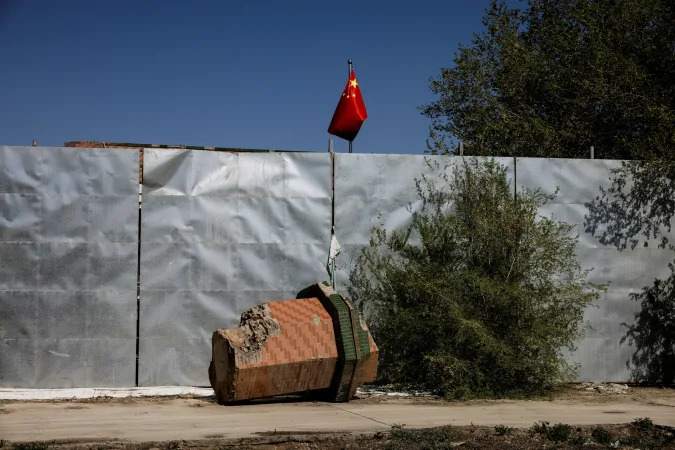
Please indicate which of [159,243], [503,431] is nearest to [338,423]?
[503,431]

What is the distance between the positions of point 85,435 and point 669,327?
7.80m

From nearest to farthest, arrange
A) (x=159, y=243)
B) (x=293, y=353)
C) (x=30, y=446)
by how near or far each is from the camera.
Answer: (x=30, y=446) < (x=293, y=353) < (x=159, y=243)

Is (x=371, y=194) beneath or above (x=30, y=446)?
above

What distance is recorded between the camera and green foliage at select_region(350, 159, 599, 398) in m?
9.66

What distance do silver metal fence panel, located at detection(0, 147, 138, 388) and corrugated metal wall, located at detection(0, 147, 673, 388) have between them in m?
0.01

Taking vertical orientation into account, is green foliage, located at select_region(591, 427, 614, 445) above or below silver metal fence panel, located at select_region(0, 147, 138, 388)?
below

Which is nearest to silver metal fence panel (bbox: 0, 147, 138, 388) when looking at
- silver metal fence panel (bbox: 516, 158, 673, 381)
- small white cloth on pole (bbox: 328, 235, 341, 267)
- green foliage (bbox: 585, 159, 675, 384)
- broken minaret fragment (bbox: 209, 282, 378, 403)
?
broken minaret fragment (bbox: 209, 282, 378, 403)

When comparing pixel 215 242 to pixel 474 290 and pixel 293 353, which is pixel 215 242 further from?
pixel 474 290

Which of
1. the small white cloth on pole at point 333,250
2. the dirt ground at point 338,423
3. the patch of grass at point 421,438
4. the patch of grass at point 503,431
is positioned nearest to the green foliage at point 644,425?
the dirt ground at point 338,423

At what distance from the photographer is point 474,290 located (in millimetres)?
9898

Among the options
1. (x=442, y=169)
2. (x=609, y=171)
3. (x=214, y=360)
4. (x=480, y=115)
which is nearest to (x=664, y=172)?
(x=609, y=171)

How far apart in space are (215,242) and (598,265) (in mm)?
4992

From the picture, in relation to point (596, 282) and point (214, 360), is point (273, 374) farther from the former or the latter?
point (596, 282)

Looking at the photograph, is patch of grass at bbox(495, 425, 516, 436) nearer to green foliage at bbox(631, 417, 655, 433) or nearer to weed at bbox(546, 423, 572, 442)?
weed at bbox(546, 423, 572, 442)
